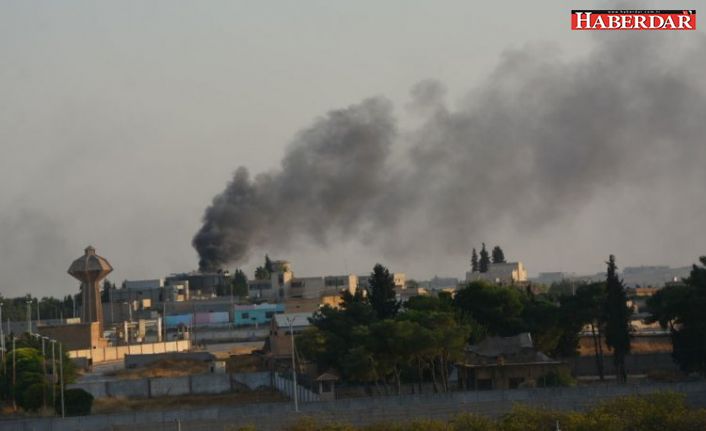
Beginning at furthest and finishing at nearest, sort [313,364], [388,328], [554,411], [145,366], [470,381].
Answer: [145,366] < [313,364] < [470,381] < [388,328] < [554,411]

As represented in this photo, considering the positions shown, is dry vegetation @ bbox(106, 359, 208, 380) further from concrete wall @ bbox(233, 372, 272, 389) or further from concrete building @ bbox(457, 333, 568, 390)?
concrete building @ bbox(457, 333, 568, 390)

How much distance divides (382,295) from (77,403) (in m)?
28.6

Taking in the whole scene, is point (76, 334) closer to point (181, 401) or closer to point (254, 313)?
point (254, 313)

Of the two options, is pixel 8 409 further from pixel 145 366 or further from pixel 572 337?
pixel 572 337

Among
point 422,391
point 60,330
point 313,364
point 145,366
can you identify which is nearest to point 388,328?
point 422,391

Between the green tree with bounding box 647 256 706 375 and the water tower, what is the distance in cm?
7679

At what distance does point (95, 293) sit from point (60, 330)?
470 inches

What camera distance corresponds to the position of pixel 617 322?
92812 millimetres

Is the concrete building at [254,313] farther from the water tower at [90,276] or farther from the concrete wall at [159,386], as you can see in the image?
the concrete wall at [159,386]

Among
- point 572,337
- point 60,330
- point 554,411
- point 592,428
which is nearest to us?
point 592,428

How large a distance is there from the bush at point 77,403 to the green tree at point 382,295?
26.4 metres

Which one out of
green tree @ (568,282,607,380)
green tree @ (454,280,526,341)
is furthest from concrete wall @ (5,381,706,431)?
green tree @ (454,280,526,341)

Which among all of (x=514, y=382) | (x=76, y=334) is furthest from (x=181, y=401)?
(x=76, y=334)

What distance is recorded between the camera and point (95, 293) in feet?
510
